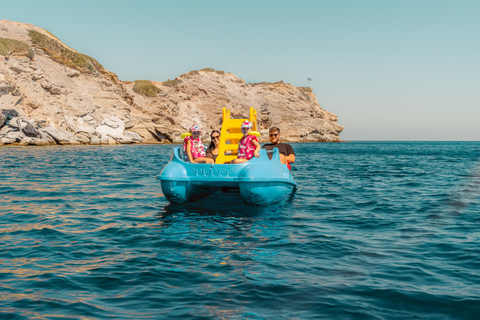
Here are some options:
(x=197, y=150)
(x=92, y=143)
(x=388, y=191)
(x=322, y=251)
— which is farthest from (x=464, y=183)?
(x=92, y=143)

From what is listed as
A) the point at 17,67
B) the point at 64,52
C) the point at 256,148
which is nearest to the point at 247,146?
the point at 256,148

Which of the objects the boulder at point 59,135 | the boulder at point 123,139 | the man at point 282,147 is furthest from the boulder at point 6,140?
the man at point 282,147

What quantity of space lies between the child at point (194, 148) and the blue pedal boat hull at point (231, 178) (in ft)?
1.99

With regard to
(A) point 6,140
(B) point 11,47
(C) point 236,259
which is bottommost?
(C) point 236,259

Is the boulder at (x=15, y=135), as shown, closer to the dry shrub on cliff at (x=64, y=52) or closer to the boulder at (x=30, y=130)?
the boulder at (x=30, y=130)

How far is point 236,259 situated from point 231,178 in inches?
132

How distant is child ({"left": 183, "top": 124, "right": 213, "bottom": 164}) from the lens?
33.6ft

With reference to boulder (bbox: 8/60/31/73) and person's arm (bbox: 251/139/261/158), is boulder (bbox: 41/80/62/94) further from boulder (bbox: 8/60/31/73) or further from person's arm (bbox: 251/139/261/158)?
person's arm (bbox: 251/139/261/158)

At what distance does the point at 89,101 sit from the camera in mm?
54969

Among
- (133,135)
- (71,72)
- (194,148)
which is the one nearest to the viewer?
(194,148)

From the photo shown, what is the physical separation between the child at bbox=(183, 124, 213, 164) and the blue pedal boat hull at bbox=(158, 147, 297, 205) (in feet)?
1.99

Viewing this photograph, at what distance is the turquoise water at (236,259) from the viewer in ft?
13.1

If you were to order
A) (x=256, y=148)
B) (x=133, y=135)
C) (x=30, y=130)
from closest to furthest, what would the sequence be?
(x=256, y=148) < (x=30, y=130) < (x=133, y=135)

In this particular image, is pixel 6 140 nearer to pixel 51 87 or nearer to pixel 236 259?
pixel 51 87
